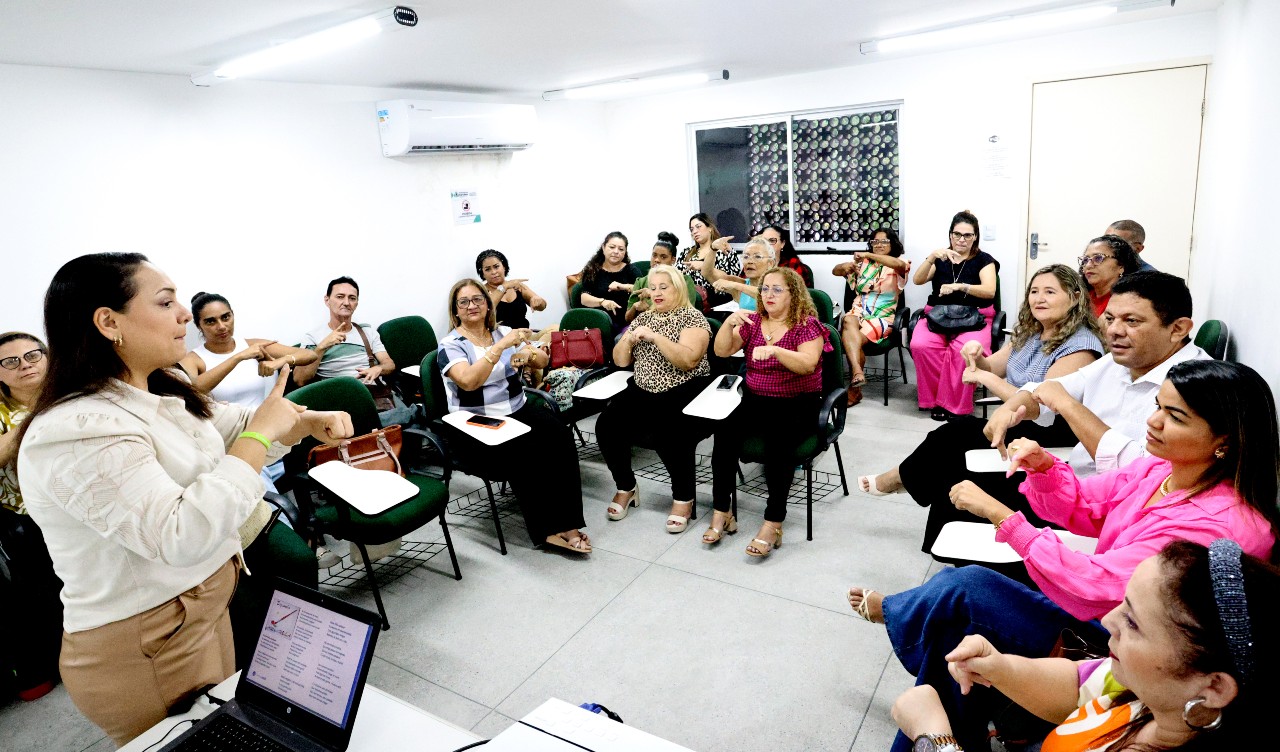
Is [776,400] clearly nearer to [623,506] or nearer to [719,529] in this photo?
[719,529]

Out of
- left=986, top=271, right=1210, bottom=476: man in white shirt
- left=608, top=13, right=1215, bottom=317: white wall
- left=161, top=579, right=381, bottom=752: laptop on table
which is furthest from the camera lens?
left=608, top=13, right=1215, bottom=317: white wall

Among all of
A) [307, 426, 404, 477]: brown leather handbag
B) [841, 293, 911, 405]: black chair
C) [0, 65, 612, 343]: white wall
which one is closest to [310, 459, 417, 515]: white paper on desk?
[307, 426, 404, 477]: brown leather handbag

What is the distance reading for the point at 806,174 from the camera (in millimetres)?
6512

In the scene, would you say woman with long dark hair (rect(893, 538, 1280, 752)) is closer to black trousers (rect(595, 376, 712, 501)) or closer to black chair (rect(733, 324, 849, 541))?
black chair (rect(733, 324, 849, 541))

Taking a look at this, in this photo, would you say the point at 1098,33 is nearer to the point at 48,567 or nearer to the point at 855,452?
the point at 855,452

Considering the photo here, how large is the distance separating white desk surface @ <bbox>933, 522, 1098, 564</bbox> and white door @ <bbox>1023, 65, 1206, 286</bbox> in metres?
4.13

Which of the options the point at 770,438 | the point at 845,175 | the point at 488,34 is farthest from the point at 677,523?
the point at 845,175

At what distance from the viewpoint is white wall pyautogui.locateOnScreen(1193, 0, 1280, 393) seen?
2717 millimetres

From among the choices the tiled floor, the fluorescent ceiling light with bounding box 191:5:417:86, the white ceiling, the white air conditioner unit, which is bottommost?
the tiled floor

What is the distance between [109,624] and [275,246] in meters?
3.76

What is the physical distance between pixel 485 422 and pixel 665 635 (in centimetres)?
131

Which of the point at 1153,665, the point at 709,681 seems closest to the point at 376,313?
the point at 709,681

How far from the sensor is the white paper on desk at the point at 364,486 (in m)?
2.65

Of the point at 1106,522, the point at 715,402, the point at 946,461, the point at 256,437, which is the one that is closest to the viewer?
the point at 256,437
